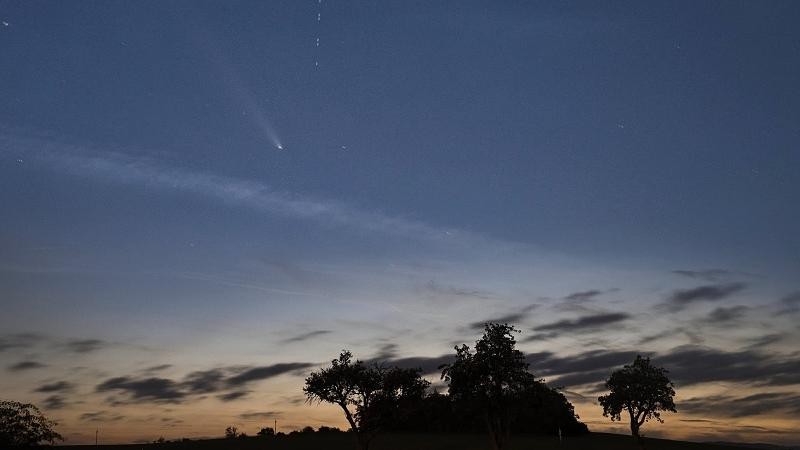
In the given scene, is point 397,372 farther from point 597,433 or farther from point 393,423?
point 597,433

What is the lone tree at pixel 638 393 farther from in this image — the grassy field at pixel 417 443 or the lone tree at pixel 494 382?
the lone tree at pixel 494 382

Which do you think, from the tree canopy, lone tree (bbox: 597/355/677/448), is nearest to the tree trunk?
lone tree (bbox: 597/355/677/448)

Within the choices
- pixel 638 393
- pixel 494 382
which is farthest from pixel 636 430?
pixel 494 382

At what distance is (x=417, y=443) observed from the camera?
117m

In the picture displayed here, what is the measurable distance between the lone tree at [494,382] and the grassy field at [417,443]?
31.1 meters

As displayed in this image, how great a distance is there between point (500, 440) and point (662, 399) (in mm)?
50153

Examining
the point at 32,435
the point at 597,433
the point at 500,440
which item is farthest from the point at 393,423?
the point at 597,433

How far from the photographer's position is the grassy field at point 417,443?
113938mm

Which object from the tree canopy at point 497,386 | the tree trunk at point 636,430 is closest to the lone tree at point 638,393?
the tree trunk at point 636,430

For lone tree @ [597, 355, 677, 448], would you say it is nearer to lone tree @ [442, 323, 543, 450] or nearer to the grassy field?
the grassy field

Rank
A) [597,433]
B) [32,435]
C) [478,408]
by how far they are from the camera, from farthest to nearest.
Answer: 1. [597,433]
2. [32,435]
3. [478,408]

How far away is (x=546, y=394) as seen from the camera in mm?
78375

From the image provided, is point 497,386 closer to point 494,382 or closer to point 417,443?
point 494,382

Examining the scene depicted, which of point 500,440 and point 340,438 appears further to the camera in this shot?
point 340,438
